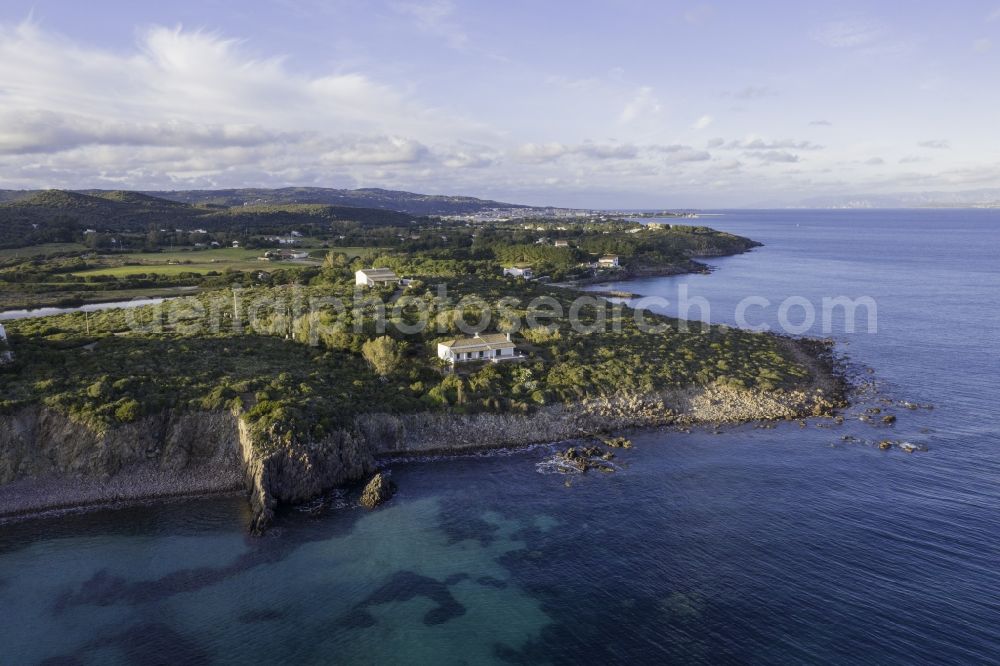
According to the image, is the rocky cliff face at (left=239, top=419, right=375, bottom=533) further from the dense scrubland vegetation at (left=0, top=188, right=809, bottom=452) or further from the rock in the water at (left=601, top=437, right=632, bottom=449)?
the rock in the water at (left=601, top=437, right=632, bottom=449)

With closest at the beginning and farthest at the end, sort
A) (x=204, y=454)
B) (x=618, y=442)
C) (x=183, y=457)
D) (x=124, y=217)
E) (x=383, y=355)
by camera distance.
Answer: (x=183, y=457) < (x=204, y=454) < (x=618, y=442) < (x=383, y=355) < (x=124, y=217)

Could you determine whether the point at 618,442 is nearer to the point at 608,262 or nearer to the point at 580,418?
the point at 580,418

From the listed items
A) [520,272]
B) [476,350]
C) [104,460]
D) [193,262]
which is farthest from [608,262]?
[104,460]

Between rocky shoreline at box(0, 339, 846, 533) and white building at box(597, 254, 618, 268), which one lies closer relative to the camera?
rocky shoreline at box(0, 339, 846, 533)

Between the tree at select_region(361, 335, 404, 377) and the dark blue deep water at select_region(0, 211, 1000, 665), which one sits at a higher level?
the tree at select_region(361, 335, 404, 377)

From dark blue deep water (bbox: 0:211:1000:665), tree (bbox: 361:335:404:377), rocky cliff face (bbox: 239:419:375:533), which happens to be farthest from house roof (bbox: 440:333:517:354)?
rocky cliff face (bbox: 239:419:375:533)

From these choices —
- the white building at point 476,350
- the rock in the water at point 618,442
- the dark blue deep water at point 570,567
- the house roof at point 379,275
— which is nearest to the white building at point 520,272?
the house roof at point 379,275

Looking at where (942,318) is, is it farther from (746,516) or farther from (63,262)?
(63,262)

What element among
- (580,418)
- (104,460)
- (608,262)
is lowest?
(580,418)

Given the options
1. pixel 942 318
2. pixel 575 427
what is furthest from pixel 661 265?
pixel 575 427
